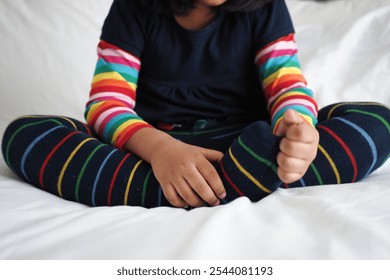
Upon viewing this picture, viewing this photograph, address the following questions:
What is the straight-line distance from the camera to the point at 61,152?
57 cm

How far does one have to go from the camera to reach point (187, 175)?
0.53m

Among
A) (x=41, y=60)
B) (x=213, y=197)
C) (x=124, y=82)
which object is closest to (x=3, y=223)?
(x=213, y=197)

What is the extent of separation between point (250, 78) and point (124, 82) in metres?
0.21

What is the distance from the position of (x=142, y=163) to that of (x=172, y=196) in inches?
2.8

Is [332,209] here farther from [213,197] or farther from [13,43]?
[13,43]

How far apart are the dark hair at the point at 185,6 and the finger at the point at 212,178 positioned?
0.28 metres

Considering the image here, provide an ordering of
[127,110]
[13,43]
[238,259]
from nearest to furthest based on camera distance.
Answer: [238,259] < [127,110] < [13,43]

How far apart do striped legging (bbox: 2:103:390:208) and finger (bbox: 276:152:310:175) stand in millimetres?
38

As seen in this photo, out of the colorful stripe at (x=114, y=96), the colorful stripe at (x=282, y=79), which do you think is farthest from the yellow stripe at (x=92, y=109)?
the colorful stripe at (x=282, y=79)

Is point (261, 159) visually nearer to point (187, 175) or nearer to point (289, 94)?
point (187, 175)

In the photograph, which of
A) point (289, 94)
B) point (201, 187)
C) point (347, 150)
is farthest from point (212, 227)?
point (289, 94)

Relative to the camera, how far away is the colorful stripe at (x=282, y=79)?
2.18ft

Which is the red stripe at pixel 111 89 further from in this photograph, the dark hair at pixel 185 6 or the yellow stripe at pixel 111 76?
Result: the dark hair at pixel 185 6

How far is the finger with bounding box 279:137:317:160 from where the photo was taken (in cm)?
46
